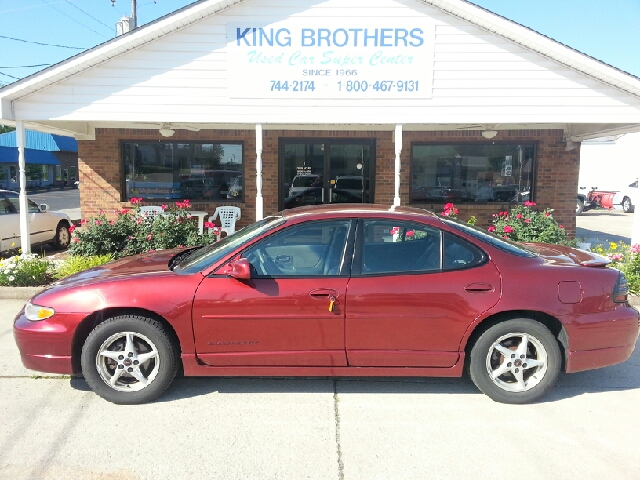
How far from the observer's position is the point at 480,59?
7.83 m

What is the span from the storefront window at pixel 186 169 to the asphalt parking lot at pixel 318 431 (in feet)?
23.5

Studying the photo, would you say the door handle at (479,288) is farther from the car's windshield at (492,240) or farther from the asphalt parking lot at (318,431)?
the asphalt parking lot at (318,431)

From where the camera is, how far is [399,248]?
3891mm

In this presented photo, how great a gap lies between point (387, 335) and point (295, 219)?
1.15 metres

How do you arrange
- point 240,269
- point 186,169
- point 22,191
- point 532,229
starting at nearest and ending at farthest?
1. point 240,269
2. point 22,191
3. point 532,229
4. point 186,169

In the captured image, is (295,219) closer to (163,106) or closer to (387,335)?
(387,335)

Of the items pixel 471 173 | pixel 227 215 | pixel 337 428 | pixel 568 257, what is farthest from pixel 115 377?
pixel 471 173

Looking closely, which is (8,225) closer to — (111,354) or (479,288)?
(111,354)

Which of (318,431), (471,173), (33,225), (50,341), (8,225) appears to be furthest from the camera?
(471,173)

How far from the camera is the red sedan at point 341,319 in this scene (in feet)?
11.8

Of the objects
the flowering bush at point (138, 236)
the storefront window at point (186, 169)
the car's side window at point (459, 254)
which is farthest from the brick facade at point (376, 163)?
the car's side window at point (459, 254)

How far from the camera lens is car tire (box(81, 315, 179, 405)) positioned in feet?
11.8

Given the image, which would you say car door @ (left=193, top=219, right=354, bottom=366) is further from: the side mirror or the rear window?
the rear window

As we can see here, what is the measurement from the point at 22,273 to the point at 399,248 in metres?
5.74
